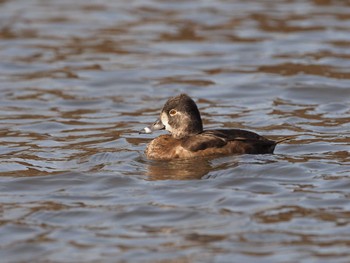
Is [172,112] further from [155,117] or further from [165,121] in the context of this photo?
[155,117]

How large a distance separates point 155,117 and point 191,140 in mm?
2803

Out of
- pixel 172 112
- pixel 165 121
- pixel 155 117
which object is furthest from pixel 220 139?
pixel 155 117

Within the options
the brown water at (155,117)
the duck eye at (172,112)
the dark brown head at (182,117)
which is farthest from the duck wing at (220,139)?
the duck eye at (172,112)

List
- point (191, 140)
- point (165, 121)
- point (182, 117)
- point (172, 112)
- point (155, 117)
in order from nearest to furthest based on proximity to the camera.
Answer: point (191, 140) < point (182, 117) < point (172, 112) < point (165, 121) < point (155, 117)

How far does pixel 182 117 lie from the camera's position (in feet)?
34.3

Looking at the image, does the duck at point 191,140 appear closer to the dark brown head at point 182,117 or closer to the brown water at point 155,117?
the dark brown head at point 182,117

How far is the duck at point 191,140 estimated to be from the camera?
10.1 metres

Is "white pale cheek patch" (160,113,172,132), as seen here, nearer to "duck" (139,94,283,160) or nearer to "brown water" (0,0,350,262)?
"duck" (139,94,283,160)

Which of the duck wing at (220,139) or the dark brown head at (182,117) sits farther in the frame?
the dark brown head at (182,117)

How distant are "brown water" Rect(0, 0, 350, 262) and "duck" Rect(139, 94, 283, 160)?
122 mm

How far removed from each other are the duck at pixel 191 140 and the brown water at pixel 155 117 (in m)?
0.12

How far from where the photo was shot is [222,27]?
1833cm

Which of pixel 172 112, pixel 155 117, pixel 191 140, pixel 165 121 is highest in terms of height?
pixel 172 112

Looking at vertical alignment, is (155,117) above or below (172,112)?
below
